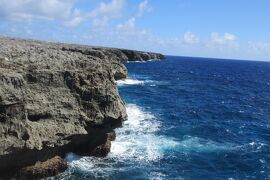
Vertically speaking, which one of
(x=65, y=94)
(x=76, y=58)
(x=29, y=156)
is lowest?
(x=29, y=156)

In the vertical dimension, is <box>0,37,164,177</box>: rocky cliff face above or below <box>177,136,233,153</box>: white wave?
above

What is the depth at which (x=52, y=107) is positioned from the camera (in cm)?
3147

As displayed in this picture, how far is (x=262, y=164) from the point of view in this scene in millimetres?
39750

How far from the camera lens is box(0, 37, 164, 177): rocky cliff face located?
28359 mm

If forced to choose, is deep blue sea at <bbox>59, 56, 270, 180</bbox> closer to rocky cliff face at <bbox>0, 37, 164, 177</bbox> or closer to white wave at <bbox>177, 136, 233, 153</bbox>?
white wave at <bbox>177, 136, 233, 153</bbox>

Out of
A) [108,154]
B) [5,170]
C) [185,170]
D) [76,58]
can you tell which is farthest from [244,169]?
[5,170]

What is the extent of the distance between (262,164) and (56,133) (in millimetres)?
21567

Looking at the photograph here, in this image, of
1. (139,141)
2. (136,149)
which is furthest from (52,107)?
(139,141)

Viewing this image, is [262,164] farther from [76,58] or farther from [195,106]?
[195,106]

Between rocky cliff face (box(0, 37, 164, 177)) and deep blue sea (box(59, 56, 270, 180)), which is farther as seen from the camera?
deep blue sea (box(59, 56, 270, 180))

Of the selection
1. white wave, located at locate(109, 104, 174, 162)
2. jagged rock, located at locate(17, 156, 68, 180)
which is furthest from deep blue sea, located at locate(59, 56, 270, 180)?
jagged rock, located at locate(17, 156, 68, 180)

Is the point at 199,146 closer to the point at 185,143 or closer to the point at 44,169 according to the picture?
the point at 185,143

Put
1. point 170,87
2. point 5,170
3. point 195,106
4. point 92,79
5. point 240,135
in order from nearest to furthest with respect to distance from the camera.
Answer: point 5,170 → point 92,79 → point 240,135 → point 195,106 → point 170,87

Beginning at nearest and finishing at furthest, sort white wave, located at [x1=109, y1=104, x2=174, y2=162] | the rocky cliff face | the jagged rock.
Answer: the rocky cliff face → the jagged rock → white wave, located at [x1=109, y1=104, x2=174, y2=162]
